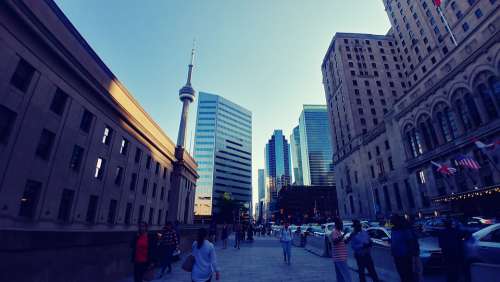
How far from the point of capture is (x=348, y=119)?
6644cm

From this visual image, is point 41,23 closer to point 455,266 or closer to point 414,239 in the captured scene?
point 414,239

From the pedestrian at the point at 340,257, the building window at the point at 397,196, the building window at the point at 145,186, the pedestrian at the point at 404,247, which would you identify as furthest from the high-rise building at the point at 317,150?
the pedestrian at the point at 404,247

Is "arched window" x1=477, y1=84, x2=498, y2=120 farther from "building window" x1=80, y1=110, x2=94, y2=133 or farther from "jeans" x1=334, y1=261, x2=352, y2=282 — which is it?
"building window" x1=80, y1=110, x2=94, y2=133

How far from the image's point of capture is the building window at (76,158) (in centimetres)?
2050

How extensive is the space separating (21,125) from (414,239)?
21632mm

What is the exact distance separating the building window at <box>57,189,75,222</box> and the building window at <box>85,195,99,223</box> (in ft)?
8.66

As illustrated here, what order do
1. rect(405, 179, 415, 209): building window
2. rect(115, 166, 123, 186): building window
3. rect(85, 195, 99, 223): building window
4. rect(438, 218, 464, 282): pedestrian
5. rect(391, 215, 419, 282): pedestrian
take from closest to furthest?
rect(391, 215, 419, 282): pedestrian
rect(438, 218, 464, 282): pedestrian
rect(85, 195, 99, 223): building window
rect(115, 166, 123, 186): building window
rect(405, 179, 415, 209): building window

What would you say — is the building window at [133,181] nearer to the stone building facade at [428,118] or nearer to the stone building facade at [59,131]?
the stone building facade at [59,131]

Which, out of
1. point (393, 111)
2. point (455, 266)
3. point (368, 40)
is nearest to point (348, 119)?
point (393, 111)

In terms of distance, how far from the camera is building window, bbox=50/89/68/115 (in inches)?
741

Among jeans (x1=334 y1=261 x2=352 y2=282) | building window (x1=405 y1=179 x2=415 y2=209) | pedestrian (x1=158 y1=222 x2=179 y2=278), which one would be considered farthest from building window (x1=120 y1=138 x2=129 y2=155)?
building window (x1=405 y1=179 x2=415 y2=209)

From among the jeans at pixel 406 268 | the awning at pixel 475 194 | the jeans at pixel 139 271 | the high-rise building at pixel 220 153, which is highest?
the high-rise building at pixel 220 153

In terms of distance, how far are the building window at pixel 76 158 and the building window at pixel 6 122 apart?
5.47m

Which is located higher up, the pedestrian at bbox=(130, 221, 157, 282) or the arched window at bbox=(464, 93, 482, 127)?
the arched window at bbox=(464, 93, 482, 127)
